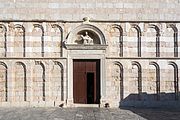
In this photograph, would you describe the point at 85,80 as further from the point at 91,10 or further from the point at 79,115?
the point at 79,115

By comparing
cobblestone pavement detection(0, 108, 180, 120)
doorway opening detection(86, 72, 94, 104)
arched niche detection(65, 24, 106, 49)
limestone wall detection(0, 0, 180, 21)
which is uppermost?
limestone wall detection(0, 0, 180, 21)

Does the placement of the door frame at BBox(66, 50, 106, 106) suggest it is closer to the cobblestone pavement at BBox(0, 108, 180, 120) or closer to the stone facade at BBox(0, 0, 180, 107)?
the stone facade at BBox(0, 0, 180, 107)

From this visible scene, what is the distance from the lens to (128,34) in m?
14.3

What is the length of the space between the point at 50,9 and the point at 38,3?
54 cm

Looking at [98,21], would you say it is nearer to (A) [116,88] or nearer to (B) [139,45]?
(B) [139,45]

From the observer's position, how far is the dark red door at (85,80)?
14.2 meters

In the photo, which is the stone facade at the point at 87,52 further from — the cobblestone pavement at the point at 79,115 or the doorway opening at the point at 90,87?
the cobblestone pavement at the point at 79,115

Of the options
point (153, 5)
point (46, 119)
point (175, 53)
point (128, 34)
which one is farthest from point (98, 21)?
point (46, 119)

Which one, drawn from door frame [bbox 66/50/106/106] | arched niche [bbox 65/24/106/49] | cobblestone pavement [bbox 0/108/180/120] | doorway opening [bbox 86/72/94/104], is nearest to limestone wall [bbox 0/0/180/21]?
arched niche [bbox 65/24/106/49]

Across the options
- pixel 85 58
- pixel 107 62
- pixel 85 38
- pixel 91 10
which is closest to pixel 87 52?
pixel 85 58

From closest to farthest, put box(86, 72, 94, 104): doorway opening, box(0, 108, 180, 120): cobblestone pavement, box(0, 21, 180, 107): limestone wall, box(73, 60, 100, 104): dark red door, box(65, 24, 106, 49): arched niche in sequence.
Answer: box(0, 108, 180, 120): cobblestone pavement → box(0, 21, 180, 107): limestone wall → box(65, 24, 106, 49): arched niche → box(73, 60, 100, 104): dark red door → box(86, 72, 94, 104): doorway opening

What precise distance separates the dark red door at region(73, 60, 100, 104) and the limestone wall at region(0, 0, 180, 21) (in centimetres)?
186

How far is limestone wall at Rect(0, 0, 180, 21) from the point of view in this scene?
563 inches

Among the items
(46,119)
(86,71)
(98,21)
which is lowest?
(46,119)
